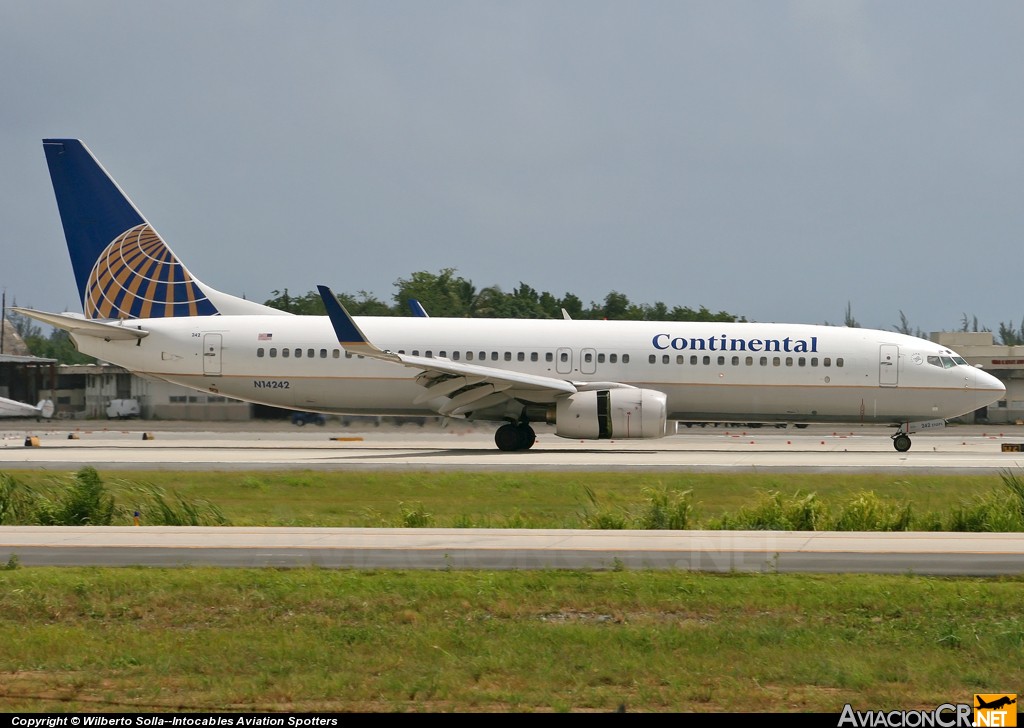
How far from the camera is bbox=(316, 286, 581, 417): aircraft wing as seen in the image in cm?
3141

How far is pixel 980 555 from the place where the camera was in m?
14.9

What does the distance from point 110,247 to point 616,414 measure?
16938 mm

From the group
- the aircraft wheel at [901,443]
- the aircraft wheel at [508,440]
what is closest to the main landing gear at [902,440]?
the aircraft wheel at [901,443]

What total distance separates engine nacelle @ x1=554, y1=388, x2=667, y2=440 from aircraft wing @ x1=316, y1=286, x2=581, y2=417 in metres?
0.63

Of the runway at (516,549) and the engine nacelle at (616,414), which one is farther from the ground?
the engine nacelle at (616,414)

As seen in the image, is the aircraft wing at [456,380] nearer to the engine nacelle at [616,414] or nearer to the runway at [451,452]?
the engine nacelle at [616,414]

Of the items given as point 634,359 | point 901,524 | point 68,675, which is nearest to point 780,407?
point 634,359

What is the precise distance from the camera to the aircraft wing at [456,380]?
103 ft

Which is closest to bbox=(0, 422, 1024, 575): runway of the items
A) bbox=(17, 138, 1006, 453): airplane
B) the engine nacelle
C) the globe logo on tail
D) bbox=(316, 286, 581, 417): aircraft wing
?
the engine nacelle

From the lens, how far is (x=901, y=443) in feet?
114

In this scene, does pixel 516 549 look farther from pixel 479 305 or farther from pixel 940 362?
pixel 479 305

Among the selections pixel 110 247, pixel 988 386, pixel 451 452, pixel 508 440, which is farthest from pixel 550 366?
pixel 110 247

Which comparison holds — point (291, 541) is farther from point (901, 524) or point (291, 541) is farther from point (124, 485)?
point (901, 524)

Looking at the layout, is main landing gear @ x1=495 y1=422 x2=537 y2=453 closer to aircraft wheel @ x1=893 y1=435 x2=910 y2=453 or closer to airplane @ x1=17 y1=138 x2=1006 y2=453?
airplane @ x1=17 y1=138 x2=1006 y2=453
